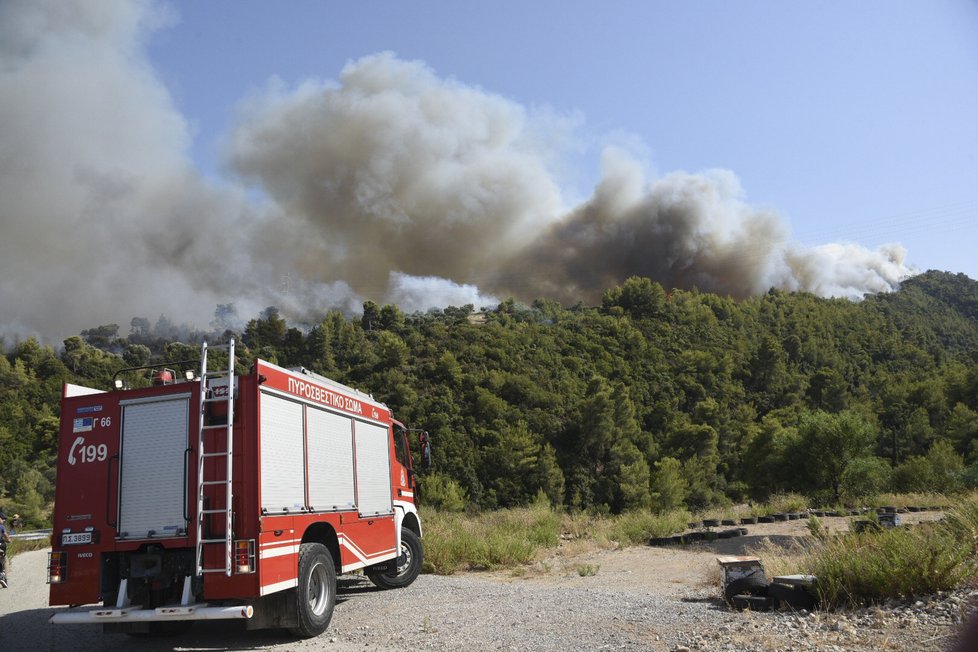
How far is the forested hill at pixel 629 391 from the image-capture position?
42.1m

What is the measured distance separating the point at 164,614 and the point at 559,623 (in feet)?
13.3

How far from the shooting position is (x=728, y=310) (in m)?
93.0

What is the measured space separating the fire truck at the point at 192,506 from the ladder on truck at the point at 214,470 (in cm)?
1

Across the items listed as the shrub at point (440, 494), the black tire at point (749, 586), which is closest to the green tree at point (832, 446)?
the shrub at point (440, 494)

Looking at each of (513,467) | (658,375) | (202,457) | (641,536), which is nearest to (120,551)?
(202,457)

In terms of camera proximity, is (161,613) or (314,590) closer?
(161,613)

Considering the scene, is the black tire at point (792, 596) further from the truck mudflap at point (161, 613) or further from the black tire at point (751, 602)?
the truck mudflap at point (161, 613)

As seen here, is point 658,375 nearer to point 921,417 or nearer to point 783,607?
point 921,417

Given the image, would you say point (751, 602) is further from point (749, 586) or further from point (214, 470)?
point (214, 470)

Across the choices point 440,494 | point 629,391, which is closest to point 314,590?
point 440,494

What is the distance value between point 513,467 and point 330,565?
43746 mm

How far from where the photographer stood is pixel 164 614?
6652 millimetres

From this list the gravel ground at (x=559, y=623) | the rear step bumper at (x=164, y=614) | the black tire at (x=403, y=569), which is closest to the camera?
the gravel ground at (x=559, y=623)

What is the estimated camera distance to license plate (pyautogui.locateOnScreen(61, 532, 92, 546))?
7.25m
